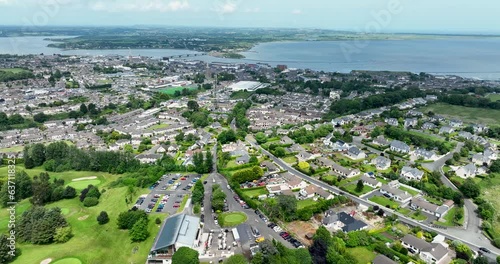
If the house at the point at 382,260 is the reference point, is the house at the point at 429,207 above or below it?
below

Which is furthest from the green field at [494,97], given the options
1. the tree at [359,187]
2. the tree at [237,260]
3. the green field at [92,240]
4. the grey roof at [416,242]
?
the green field at [92,240]

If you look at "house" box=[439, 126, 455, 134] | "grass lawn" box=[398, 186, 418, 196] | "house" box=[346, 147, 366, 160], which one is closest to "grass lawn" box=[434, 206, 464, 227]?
"grass lawn" box=[398, 186, 418, 196]

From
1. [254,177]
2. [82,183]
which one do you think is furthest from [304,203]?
[82,183]

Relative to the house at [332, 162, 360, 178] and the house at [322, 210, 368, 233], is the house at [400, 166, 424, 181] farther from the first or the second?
the house at [322, 210, 368, 233]

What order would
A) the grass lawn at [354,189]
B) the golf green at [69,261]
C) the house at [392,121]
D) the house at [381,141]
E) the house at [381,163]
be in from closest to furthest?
1. the golf green at [69,261]
2. the grass lawn at [354,189]
3. the house at [381,163]
4. the house at [381,141]
5. the house at [392,121]

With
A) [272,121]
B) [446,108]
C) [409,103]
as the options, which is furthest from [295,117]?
[446,108]
